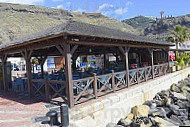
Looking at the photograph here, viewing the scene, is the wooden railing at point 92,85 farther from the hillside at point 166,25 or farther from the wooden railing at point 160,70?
the hillside at point 166,25

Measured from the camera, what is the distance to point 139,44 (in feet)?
34.7

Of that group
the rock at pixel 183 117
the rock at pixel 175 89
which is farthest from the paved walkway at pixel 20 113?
the rock at pixel 175 89

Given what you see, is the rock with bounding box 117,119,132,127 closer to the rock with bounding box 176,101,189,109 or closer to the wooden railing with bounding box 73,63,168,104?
the wooden railing with bounding box 73,63,168,104

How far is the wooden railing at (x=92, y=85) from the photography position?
6787 mm

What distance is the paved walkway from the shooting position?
5274 mm

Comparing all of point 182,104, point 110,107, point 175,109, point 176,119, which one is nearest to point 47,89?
point 110,107

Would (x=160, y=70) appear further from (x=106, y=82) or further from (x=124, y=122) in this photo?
(x=124, y=122)

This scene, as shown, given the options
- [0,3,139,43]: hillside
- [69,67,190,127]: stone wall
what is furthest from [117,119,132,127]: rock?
[0,3,139,43]: hillside

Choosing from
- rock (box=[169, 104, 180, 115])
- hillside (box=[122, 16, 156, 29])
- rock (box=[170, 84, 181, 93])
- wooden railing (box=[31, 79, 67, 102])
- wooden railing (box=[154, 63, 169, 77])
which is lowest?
rock (box=[169, 104, 180, 115])

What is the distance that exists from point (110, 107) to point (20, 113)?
3.24m

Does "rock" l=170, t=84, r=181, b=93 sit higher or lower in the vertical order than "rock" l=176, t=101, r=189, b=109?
higher

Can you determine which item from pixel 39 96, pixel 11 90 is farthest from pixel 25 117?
pixel 11 90

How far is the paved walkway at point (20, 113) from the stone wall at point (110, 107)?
1.20 meters

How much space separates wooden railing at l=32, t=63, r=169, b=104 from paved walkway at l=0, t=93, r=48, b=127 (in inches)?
27.4
